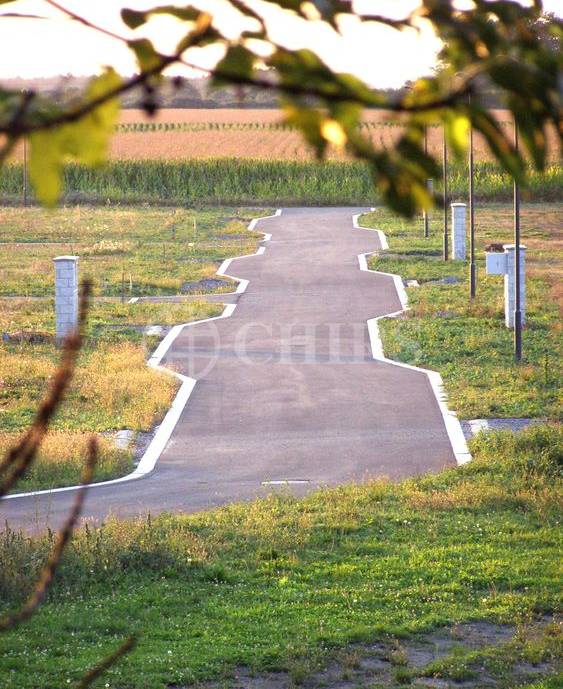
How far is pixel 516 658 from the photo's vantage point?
7.71m

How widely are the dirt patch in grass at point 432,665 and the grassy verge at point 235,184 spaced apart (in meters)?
46.5

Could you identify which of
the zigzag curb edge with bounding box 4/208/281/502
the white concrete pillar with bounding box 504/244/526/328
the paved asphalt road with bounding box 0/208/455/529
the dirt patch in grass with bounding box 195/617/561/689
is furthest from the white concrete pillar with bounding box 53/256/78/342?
the dirt patch in grass with bounding box 195/617/561/689

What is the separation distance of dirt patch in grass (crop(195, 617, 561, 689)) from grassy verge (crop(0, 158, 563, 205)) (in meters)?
46.5

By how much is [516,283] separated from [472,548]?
1129 centimetres

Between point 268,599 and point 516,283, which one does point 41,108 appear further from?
point 516,283

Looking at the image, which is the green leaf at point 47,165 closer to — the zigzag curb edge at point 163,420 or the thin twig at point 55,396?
the thin twig at point 55,396

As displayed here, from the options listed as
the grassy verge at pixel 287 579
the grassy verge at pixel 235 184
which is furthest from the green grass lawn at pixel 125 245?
the grassy verge at pixel 287 579

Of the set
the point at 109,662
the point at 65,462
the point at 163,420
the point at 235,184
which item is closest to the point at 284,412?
the point at 163,420

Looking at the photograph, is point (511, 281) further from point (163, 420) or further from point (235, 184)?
point (235, 184)

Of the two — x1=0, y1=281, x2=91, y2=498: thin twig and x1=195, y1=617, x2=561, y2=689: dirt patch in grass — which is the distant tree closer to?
x1=0, y1=281, x2=91, y2=498: thin twig

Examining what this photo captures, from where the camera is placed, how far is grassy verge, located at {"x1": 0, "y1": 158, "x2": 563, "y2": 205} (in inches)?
2160

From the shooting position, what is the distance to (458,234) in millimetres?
32844

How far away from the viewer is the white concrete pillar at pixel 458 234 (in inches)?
1264

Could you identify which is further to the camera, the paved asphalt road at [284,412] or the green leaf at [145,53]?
the paved asphalt road at [284,412]
